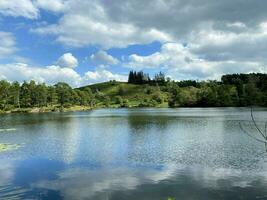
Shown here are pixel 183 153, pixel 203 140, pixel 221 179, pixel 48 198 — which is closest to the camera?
pixel 48 198

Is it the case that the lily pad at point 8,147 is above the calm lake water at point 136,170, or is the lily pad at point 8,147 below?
above

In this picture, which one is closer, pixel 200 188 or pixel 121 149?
pixel 200 188

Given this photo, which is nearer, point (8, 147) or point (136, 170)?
point (136, 170)

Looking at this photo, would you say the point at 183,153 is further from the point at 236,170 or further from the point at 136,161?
the point at 236,170

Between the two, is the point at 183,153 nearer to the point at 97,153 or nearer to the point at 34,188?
the point at 97,153

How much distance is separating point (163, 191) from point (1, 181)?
15.0 m

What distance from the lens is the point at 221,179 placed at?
3020 cm

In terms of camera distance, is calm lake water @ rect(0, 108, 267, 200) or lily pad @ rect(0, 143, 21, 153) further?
lily pad @ rect(0, 143, 21, 153)

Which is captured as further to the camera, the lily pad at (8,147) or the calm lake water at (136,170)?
the lily pad at (8,147)

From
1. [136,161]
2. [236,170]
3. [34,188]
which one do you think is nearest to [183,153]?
[136,161]

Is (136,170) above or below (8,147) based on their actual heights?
below

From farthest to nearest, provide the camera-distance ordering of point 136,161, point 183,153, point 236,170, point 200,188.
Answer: point 183,153
point 136,161
point 236,170
point 200,188

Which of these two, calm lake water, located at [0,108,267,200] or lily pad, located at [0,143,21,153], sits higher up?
lily pad, located at [0,143,21,153]

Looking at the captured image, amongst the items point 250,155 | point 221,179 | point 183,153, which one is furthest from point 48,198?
point 250,155
